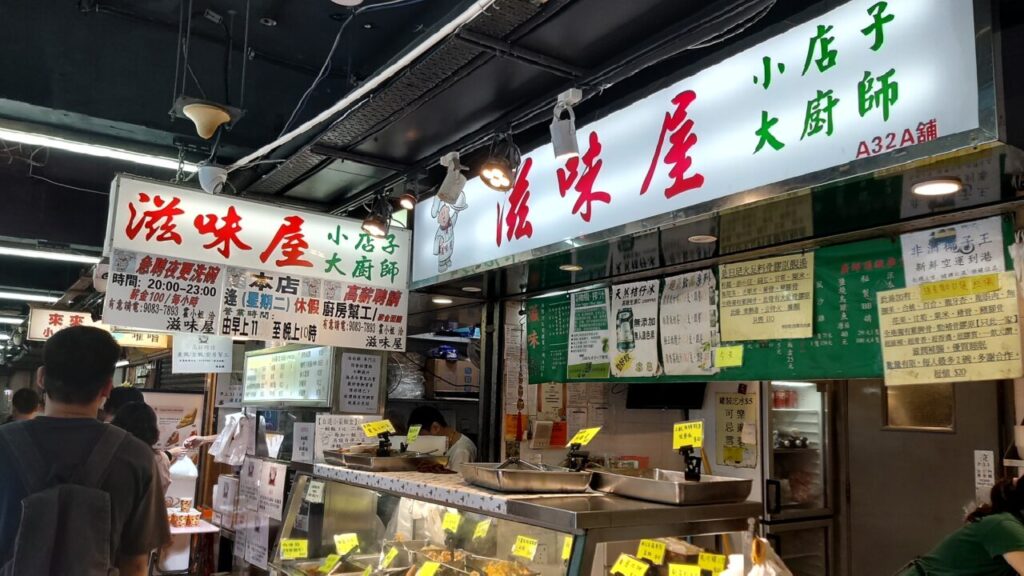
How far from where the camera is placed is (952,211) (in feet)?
11.0

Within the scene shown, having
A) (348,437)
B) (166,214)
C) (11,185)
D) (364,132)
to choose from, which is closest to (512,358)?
(348,437)

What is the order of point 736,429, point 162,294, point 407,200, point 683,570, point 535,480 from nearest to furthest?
1. point 683,570
2. point 535,480
3. point 162,294
4. point 407,200
5. point 736,429

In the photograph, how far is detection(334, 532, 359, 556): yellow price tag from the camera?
189 inches

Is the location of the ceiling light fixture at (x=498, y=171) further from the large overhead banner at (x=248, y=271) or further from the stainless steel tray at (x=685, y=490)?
the large overhead banner at (x=248, y=271)

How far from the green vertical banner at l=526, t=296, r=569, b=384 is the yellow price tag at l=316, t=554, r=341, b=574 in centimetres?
201

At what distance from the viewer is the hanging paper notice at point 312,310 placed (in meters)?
5.28

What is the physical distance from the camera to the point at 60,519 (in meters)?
2.86

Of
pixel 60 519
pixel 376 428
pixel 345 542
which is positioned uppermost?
pixel 376 428

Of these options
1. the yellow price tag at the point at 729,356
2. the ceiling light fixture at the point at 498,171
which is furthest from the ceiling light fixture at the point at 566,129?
the yellow price tag at the point at 729,356

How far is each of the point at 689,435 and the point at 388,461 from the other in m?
2.26

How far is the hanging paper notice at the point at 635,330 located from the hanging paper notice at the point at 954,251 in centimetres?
164

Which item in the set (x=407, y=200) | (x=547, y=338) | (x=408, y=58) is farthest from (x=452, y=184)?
(x=547, y=338)

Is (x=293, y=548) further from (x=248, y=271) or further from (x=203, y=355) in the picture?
(x=203, y=355)

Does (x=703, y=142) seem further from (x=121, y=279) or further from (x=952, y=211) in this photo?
(x=121, y=279)
